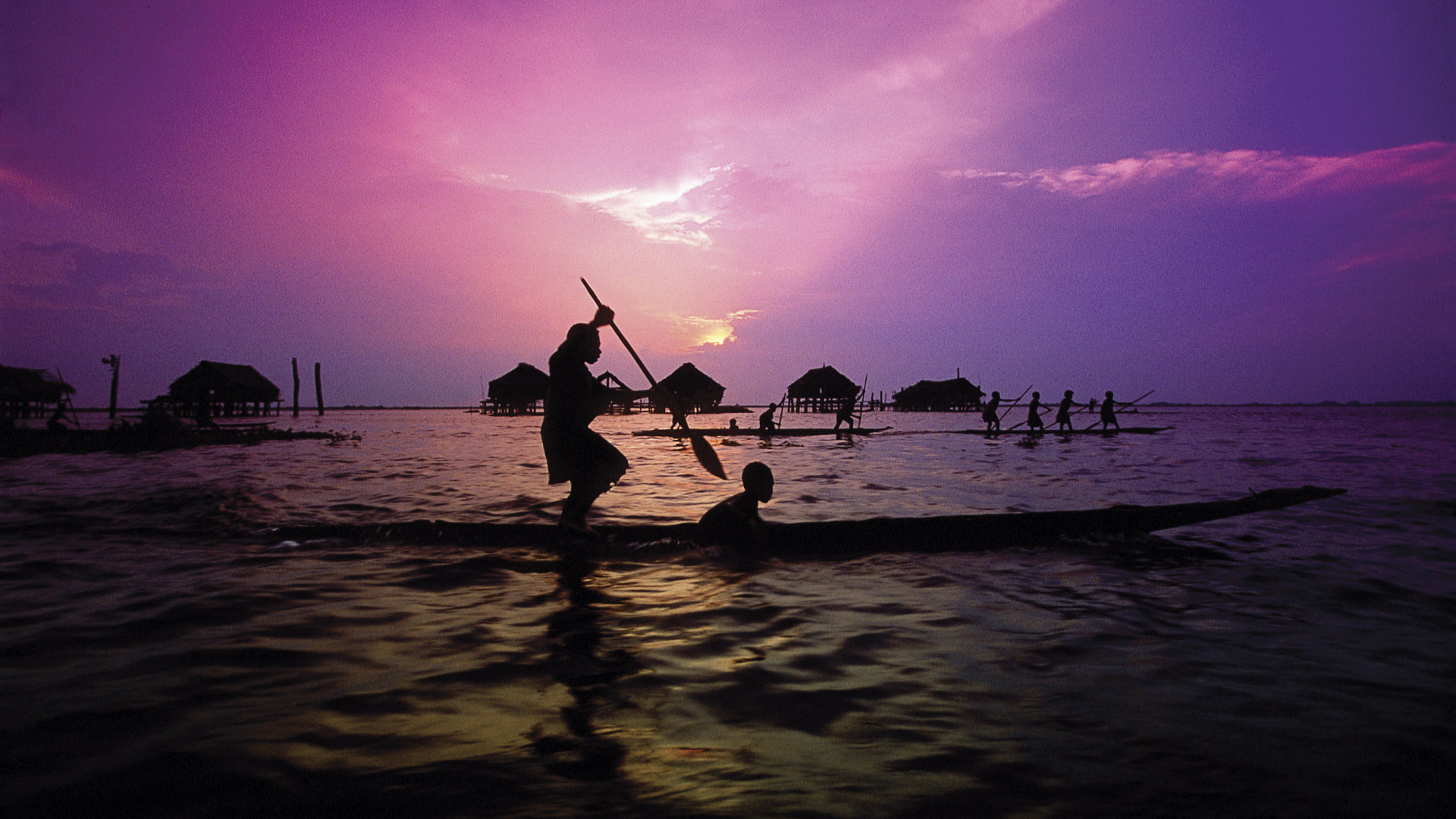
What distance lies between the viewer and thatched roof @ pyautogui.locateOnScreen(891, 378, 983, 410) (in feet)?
257

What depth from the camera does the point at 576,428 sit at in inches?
250

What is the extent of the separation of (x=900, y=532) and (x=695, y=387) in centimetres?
5445

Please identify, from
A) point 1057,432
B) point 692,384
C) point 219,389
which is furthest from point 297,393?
point 1057,432

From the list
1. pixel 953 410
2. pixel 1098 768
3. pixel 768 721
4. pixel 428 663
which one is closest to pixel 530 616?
pixel 428 663

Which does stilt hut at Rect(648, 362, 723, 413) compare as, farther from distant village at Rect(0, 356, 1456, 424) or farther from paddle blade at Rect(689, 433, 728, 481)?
paddle blade at Rect(689, 433, 728, 481)

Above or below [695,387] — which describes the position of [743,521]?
below

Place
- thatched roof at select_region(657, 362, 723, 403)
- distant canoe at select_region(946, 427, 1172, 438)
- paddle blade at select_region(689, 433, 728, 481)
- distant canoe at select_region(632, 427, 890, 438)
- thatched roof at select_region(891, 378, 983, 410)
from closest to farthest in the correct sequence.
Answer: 1. paddle blade at select_region(689, 433, 728, 481)
2. distant canoe at select_region(632, 427, 890, 438)
3. distant canoe at select_region(946, 427, 1172, 438)
4. thatched roof at select_region(657, 362, 723, 403)
5. thatched roof at select_region(891, 378, 983, 410)

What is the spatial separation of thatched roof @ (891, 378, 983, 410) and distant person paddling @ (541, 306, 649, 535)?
252ft

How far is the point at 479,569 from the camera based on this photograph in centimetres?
548

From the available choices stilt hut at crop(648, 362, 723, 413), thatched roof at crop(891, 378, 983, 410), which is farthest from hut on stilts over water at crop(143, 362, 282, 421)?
thatched roof at crop(891, 378, 983, 410)

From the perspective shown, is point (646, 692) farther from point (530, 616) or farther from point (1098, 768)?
point (1098, 768)

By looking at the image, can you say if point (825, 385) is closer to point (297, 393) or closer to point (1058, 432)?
point (1058, 432)

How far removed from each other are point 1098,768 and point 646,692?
182 cm

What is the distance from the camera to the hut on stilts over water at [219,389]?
151 ft
